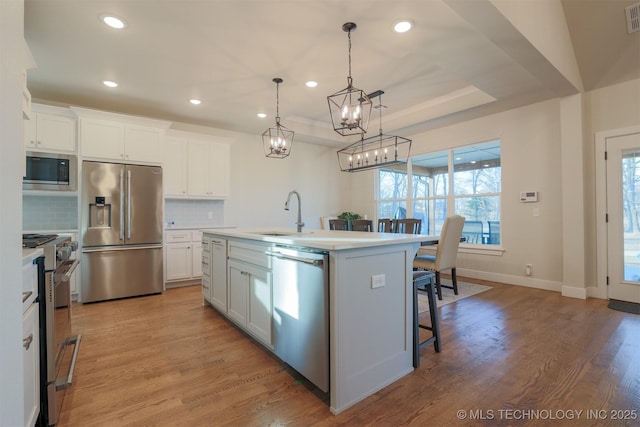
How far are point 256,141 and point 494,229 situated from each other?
4.63 metres

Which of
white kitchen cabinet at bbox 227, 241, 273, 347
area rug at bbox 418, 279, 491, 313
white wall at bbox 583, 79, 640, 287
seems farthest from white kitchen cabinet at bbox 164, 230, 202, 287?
white wall at bbox 583, 79, 640, 287

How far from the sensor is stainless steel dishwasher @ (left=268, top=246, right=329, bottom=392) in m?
1.71

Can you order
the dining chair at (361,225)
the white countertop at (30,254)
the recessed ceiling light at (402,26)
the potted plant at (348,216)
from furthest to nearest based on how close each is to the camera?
the potted plant at (348,216) < the dining chair at (361,225) < the recessed ceiling light at (402,26) < the white countertop at (30,254)

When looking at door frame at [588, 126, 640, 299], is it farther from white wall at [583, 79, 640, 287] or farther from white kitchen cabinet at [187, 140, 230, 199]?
white kitchen cabinet at [187, 140, 230, 199]

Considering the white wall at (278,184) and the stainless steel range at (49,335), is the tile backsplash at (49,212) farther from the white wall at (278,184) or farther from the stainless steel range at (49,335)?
the stainless steel range at (49,335)

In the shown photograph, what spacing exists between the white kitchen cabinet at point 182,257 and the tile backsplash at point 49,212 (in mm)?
1215

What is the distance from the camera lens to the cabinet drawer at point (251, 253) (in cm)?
226

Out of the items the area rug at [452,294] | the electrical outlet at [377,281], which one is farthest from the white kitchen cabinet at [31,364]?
the area rug at [452,294]

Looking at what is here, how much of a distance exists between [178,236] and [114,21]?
2.90 meters

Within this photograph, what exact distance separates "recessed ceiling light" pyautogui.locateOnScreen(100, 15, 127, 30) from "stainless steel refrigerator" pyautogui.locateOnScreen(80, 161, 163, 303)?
6.29 ft

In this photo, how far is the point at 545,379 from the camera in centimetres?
196

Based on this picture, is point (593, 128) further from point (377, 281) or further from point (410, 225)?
point (377, 281)

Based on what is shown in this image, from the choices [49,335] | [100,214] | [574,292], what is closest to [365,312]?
[49,335]

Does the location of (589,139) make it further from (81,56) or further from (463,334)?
(81,56)
